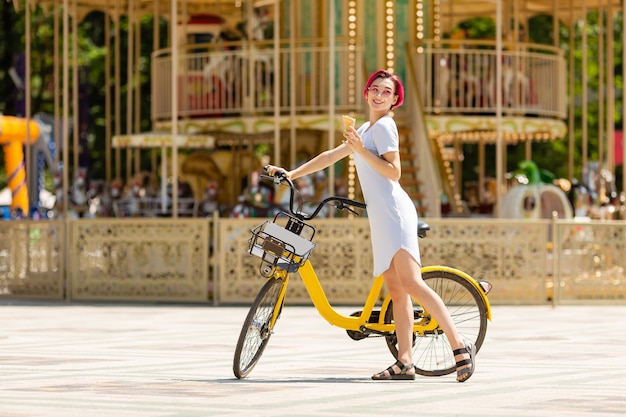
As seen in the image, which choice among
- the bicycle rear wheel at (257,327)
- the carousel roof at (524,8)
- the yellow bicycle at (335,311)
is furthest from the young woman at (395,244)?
the carousel roof at (524,8)

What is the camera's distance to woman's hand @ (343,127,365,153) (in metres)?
10.1

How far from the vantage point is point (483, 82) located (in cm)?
2680

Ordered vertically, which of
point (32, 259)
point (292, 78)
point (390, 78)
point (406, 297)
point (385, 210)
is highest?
point (292, 78)

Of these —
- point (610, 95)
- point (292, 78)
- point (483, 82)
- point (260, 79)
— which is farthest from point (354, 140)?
point (483, 82)

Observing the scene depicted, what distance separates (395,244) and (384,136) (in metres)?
0.70

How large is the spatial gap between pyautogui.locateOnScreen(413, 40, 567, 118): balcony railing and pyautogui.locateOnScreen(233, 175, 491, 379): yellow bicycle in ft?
48.7

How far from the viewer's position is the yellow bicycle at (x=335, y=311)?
10445 millimetres

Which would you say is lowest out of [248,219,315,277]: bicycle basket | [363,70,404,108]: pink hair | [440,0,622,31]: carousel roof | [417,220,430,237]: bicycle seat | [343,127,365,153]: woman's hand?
[248,219,315,277]: bicycle basket

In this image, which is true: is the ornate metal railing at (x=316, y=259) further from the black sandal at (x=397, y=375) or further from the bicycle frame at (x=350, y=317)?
the black sandal at (x=397, y=375)

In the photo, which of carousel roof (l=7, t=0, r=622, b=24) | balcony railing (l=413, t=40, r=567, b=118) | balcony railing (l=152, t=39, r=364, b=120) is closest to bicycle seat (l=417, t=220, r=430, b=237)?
balcony railing (l=152, t=39, r=364, b=120)

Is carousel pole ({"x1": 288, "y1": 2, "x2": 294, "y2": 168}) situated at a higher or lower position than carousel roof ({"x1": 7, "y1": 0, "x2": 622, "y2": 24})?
lower

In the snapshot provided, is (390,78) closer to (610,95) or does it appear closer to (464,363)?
(464,363)

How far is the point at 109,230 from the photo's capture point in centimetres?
2127

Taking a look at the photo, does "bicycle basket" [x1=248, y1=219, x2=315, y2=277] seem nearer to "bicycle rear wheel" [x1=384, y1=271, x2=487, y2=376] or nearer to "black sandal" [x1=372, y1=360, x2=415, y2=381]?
"bicycle rear wheel" [x1=384, y1=271, x2=487, y2=376]
